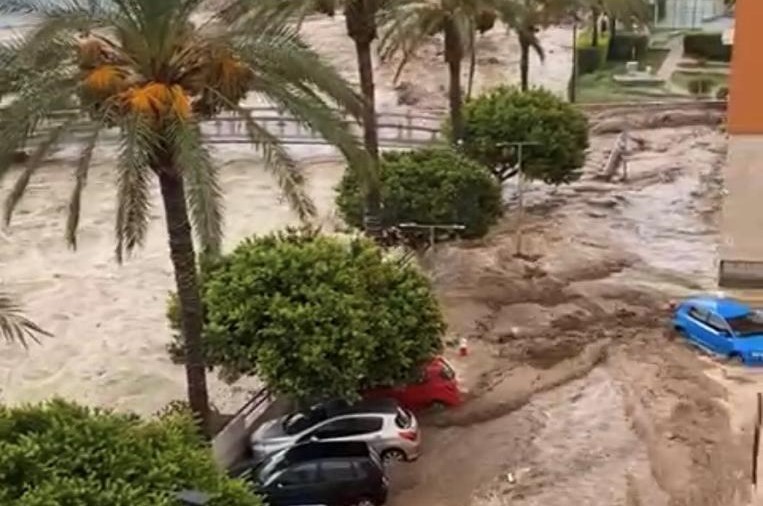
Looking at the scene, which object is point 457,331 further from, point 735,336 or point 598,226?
point 598,226

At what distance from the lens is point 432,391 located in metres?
21.0

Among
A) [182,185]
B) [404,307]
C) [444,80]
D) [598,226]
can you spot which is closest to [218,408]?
[404,307]

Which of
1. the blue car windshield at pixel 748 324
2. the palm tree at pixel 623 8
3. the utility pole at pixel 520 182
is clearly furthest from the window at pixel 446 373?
the palm tree at pixel 623 8

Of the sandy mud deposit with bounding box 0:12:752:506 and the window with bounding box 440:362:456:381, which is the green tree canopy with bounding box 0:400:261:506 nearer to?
the sandy mud deposit with bounding box 0:12:752:506

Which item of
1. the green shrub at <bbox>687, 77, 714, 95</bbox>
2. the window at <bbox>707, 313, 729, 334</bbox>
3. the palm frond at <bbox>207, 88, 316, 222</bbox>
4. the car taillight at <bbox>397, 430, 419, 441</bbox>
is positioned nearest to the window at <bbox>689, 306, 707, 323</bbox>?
the window at <bbox>707, 313, 729, 334</bbox>

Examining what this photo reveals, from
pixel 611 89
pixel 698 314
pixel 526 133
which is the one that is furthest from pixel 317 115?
pixel 611 89

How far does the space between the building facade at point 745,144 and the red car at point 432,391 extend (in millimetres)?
4941

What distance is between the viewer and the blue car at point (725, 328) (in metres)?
22.7

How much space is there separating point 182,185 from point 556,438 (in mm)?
7714

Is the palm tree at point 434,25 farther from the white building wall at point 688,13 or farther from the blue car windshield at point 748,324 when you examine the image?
the white building wall at point 688,13

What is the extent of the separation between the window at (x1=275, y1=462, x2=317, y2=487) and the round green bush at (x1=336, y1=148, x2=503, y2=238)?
977cm

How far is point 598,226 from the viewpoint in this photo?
32.0 m

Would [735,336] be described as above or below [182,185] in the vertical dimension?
below

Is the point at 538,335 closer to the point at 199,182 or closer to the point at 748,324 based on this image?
the point at 748,324
